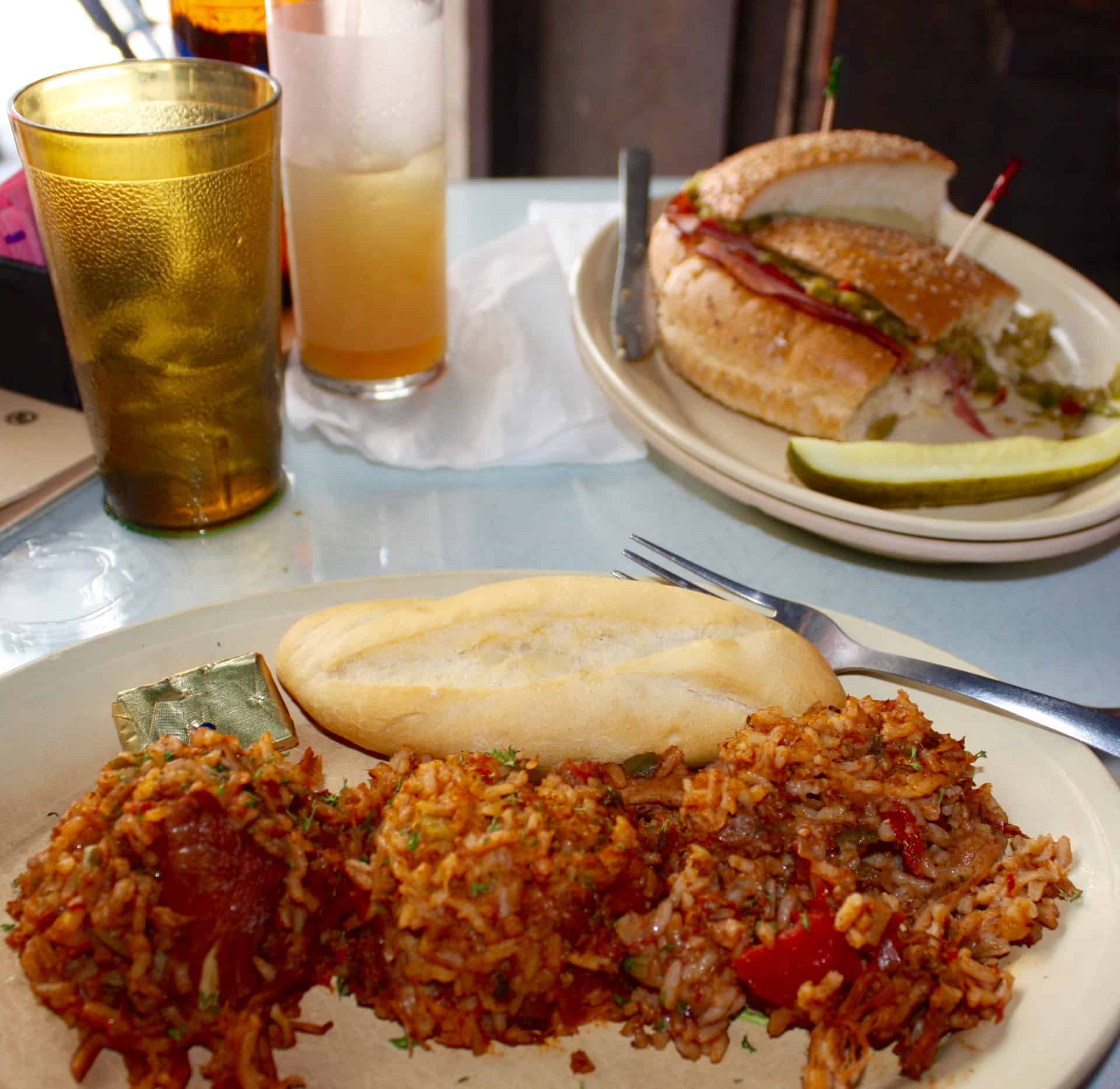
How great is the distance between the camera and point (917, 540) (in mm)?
2463

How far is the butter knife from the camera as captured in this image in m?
3.25

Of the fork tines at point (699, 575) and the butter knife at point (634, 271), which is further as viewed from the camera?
the butter knife at point (634, 271)

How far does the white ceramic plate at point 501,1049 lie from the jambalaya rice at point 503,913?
3 cm

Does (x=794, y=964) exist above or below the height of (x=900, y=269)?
below

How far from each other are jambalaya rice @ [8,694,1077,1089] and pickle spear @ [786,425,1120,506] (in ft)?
3.41

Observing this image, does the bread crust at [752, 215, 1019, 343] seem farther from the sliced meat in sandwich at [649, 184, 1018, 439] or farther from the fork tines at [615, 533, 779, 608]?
the fork tines at [615, 533, 779, 608]

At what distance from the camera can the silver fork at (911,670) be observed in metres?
1.88

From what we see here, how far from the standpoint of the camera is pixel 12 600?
2359 mm

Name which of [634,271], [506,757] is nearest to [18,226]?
[634,271]

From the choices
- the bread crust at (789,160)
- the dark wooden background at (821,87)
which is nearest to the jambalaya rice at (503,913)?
the bread crust at (789,160)

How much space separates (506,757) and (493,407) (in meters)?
1.43

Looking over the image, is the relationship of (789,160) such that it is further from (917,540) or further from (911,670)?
(911,670)

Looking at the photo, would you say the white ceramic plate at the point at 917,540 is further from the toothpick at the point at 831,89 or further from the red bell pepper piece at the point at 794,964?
the toothpick at the point at 831,89

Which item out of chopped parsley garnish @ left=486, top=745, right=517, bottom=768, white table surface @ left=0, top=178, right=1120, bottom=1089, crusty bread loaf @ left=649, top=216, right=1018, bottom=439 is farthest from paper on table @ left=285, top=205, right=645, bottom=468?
chopped parsley garnish @ left=486, top=745, right=517, bottom=768
